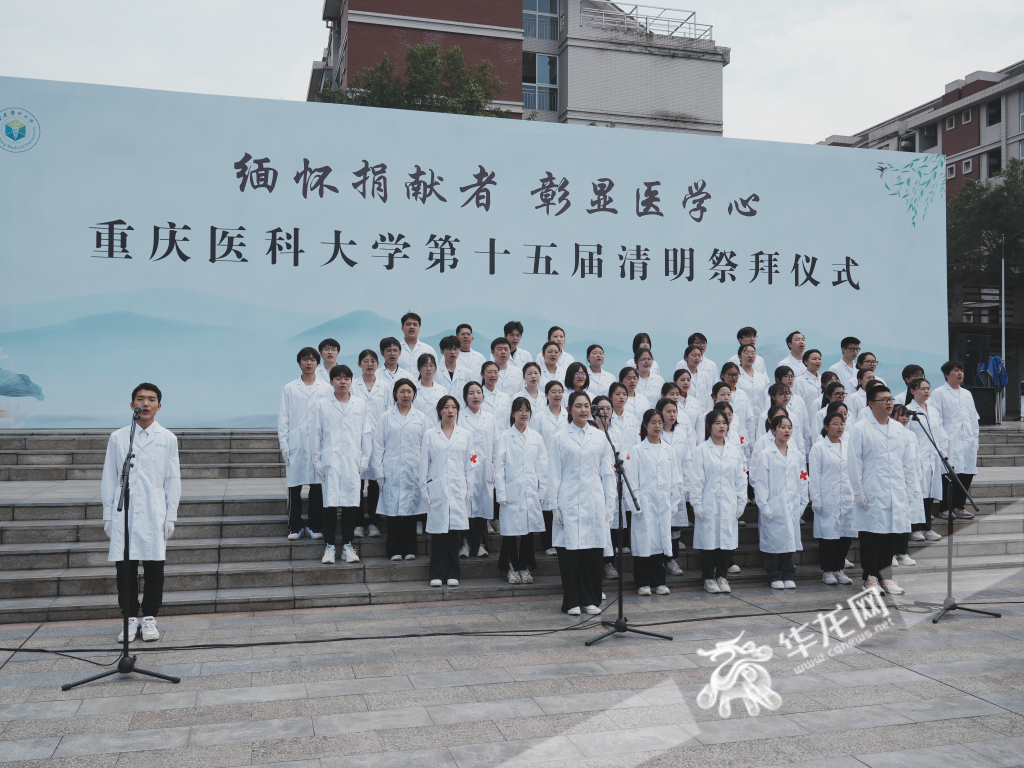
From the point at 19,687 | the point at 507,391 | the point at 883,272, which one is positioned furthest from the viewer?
the point at 883,272

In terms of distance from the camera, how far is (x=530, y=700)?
4.43 meters

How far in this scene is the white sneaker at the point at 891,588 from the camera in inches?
268

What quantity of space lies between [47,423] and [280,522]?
14.7ft

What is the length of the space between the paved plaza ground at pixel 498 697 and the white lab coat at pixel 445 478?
77 centimetres

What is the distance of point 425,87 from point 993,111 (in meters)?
27.4

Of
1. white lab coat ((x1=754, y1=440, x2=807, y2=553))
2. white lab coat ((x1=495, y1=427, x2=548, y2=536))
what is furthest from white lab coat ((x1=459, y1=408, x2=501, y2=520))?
white lab coat ((x1=754, y1=440, x2=807, y2=553))

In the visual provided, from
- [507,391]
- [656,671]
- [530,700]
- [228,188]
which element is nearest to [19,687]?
[530,700]

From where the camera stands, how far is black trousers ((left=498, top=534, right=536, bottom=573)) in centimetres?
702

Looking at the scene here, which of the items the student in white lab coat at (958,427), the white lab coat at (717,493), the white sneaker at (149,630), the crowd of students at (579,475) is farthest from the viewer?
the student in white lab coat at (958,427)

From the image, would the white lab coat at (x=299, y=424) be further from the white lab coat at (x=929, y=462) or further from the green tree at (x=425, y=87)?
the green tree at (x=425, y=87)

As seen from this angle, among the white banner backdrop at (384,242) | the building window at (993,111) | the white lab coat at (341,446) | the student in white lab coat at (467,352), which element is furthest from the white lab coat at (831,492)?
the building window at (993,111)

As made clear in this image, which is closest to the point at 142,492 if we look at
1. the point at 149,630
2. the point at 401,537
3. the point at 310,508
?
the point at 149,630

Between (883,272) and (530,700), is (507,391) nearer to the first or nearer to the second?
(530,700)

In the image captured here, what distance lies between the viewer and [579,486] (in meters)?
6.21
